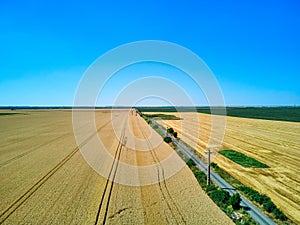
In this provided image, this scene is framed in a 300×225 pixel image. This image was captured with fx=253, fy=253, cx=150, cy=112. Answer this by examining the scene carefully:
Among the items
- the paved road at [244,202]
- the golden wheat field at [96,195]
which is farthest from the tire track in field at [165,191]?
the paved road at [244,202]

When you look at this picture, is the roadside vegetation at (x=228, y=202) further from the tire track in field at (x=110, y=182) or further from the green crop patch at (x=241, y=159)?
the green crop patch at (x=241, y=159)

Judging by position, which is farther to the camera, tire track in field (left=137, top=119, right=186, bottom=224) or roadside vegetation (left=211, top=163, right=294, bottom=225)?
tire track in field (left=137, top=119, right=186, bottom=224)

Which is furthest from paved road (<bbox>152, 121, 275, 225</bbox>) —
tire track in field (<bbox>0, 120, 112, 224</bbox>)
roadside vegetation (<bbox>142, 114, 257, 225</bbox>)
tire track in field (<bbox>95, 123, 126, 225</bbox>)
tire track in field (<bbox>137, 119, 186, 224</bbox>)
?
tire track in field (<bbox>0, 120, 112, 224</bbox>)

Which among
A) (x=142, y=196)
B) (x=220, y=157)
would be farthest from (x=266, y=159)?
(x=142, y=196)

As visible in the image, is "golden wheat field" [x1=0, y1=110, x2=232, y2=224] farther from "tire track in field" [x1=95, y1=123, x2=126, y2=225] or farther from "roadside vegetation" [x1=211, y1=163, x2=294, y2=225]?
"roadside vegetation" [x1=211, y1=163, x2=294, y2=225]

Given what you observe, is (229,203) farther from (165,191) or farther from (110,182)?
(110,182)

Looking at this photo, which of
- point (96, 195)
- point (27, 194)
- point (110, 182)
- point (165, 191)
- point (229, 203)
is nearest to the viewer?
point (229, 203)

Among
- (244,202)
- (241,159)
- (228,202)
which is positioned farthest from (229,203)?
(241,159)

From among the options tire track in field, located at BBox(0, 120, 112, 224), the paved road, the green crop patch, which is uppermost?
the green crop patch
